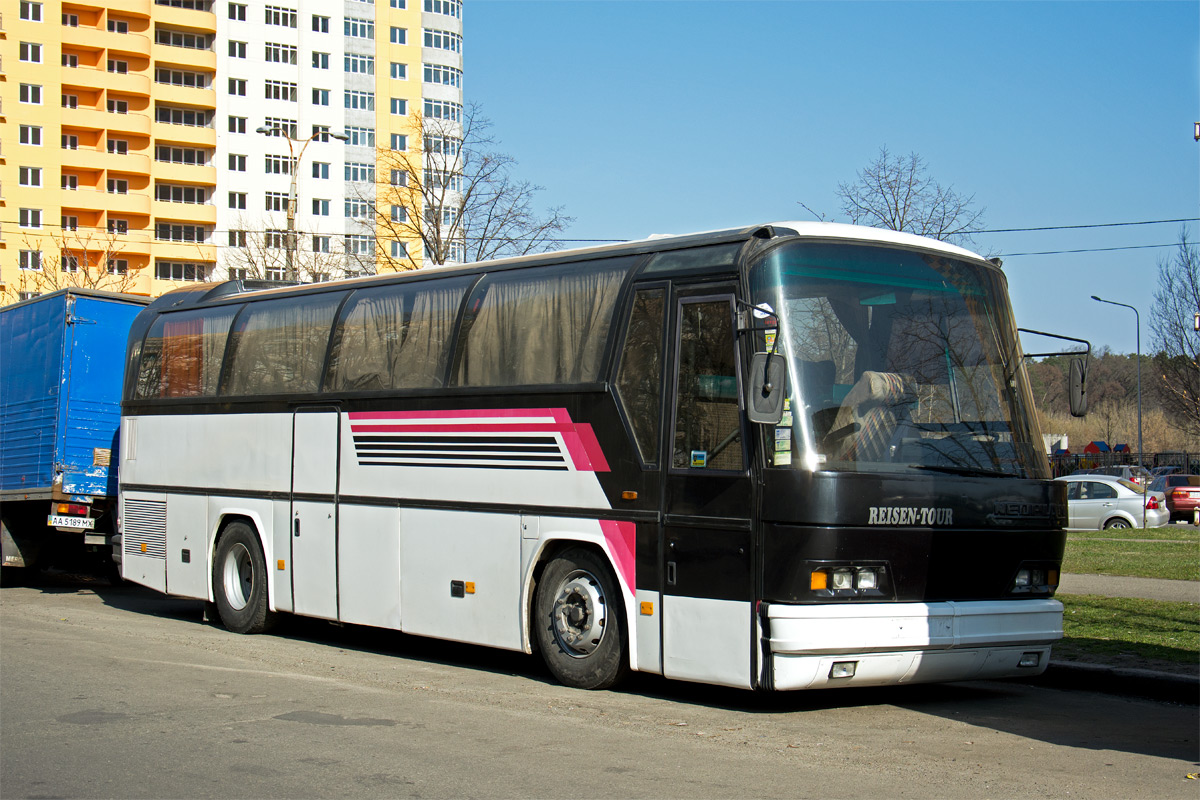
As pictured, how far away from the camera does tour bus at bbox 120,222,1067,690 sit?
8227 millimetres

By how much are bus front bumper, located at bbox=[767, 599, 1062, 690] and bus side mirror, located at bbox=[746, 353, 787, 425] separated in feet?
4.04

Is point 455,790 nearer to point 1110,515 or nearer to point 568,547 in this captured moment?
point 568,547

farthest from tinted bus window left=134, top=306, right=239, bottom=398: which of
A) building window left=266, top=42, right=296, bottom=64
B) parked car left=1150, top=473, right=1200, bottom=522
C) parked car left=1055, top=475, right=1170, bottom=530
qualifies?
building window left=266, top=42, right=296, bottom=64

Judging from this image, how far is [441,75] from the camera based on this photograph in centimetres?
9206

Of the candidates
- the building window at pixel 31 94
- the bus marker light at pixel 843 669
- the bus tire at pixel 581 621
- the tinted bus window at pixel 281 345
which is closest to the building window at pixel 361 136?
the building window at pixel 31 94

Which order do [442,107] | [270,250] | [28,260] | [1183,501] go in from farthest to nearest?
1. [442,107]
2. [28,260]
3. [270,250]
4. [1183,501]

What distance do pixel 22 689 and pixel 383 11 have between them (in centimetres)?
8661

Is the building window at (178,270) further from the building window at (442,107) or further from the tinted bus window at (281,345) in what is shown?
the tinted bus window at (281,345)

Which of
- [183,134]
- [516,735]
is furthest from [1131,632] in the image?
[183,134]

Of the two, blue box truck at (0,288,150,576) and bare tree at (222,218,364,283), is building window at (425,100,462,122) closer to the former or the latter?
bare tree at (222,218,364,283)

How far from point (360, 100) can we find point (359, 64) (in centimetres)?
252

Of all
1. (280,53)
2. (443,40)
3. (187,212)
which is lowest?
(187,212)

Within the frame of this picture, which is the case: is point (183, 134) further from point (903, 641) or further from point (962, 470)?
point (903, 641)

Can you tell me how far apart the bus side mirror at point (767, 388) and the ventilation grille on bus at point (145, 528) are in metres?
9.04
